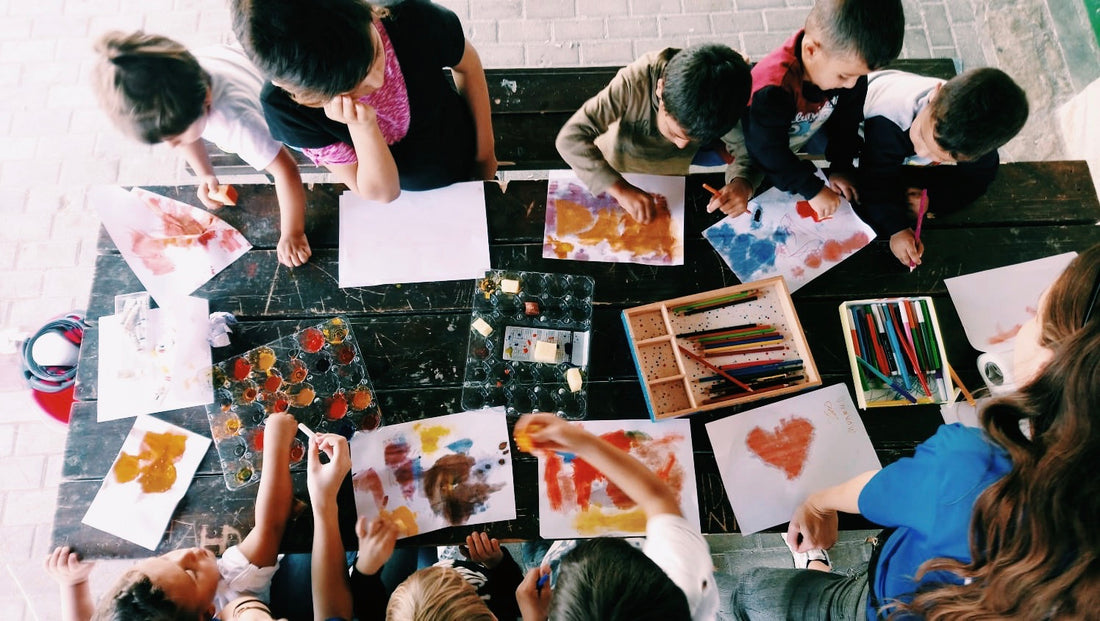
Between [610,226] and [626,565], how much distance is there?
40.9 inches

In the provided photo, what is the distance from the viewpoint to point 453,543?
65.9 inches

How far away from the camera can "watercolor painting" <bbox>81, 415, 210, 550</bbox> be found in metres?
1.66

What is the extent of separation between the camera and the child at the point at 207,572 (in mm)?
1521

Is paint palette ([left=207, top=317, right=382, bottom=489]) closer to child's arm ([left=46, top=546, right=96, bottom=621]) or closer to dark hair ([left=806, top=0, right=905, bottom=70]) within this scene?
child's arm ([left=46, top=546, right=96, bottom=621])

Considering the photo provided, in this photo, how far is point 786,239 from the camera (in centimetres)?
192

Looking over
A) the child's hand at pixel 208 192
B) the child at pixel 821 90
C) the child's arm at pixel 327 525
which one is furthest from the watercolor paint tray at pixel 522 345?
the child's hand at pixel 208 192

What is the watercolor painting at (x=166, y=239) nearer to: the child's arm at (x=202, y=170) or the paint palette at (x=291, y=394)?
the child's arm at (x=202, y=170)

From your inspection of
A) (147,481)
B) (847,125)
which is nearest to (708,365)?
(847,125)

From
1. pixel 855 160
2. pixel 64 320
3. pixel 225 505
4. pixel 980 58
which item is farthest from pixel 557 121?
pixel 980 58

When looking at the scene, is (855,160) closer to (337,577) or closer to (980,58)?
(980,58)

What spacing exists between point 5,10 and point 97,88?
2.56 meters

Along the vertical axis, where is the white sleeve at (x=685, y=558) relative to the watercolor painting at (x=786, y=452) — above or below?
below

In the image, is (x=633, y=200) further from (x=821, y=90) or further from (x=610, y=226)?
(x=821, y=90)

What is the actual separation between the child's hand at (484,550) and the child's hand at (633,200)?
101 cm
